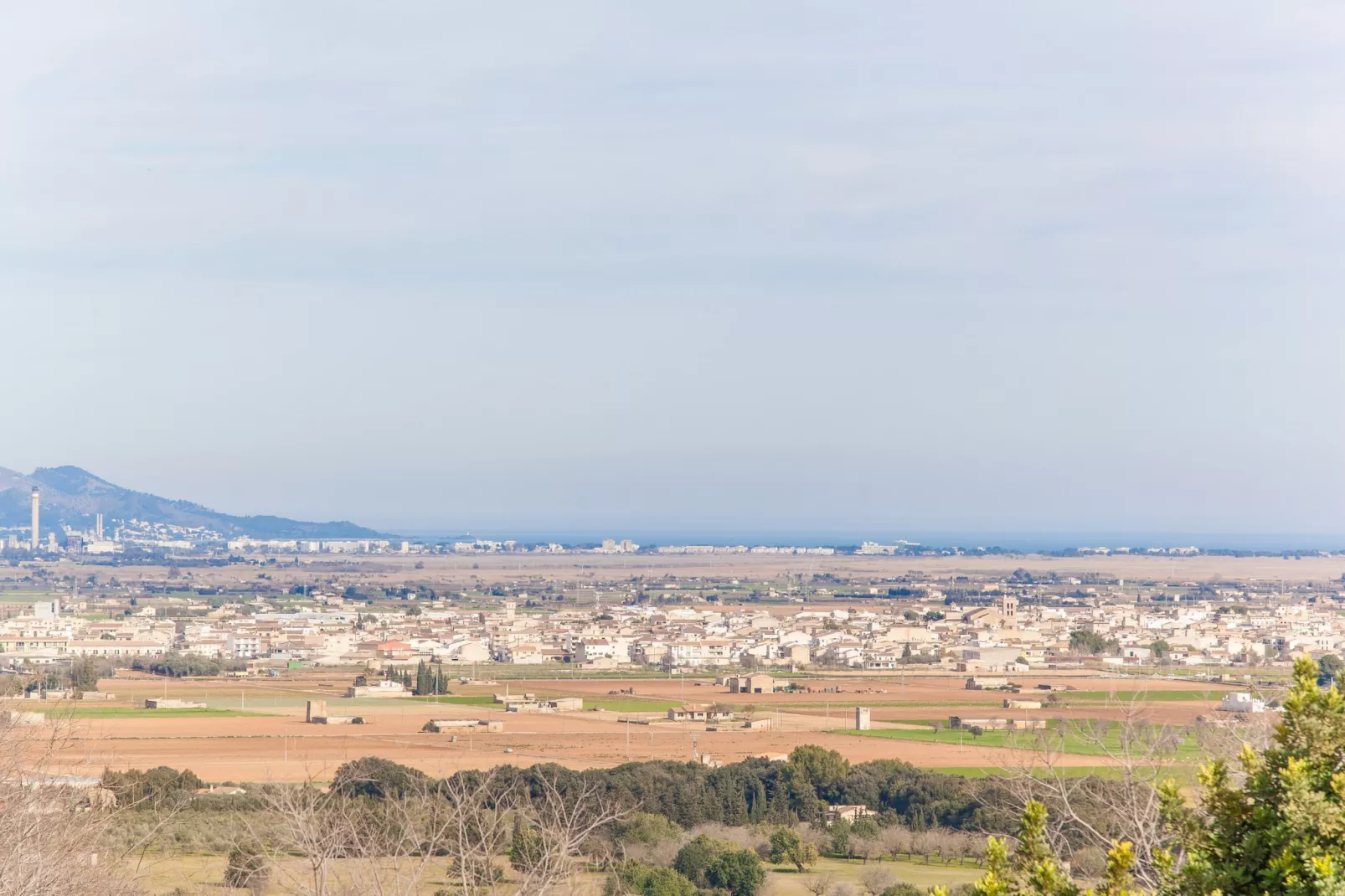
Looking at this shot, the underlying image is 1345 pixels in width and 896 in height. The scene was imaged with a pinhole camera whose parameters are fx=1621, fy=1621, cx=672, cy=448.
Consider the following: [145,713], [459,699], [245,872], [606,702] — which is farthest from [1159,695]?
[245,872]

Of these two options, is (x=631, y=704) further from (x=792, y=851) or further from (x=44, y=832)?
(x=44, y=832)

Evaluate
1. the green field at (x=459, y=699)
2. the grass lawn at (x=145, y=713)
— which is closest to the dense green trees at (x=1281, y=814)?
the grass lawn at (x=145, y=713)

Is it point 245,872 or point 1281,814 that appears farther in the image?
point 245,872

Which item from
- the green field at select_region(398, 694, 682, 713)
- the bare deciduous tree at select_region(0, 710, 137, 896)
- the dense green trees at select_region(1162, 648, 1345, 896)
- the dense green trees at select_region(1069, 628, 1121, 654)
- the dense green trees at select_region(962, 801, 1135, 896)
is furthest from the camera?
the dense green trees at select_region(1069, 628, 1121, 654)

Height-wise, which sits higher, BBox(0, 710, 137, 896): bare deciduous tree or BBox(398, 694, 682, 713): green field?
BBox(0, 710, 137, 896): bare deciduous tree

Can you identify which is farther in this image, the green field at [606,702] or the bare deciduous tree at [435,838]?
the green field at [606,702]

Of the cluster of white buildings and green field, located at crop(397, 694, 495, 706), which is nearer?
green field, located at crop(397, 694, 495, 706)

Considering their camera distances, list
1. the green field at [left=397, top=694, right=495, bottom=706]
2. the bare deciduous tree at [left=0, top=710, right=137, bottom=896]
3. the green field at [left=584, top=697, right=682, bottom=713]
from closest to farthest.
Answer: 1. the bare deciduous tree at [left=0, top=710, right=137, bottom=896]
2. the green field at [left=584, top=697, right=682, bottom=713]
3. the green field at [left=397, top=694, right=495, bottom=706]

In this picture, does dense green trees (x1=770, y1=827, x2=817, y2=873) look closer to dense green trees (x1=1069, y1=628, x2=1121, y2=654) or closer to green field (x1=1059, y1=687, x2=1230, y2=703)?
green field (x1=1059, y1=687, x2=1230, y2=703)

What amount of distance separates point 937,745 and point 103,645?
138ft

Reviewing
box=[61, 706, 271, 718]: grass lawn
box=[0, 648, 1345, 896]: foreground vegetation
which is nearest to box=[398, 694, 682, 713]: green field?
box=[61, 706, 271, 718]: grass lawn

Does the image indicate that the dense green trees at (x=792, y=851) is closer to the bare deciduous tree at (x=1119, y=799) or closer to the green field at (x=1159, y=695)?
the bare deciduous tree at (x=1119, y=799)

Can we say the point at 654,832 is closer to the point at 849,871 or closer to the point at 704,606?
the point at 849,871

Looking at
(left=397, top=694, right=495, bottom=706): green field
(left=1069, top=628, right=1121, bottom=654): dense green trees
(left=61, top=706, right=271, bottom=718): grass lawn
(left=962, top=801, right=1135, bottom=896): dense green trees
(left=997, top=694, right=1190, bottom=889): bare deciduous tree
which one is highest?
(left=962, top=801, right=1135, bottom=896): dense green trees
